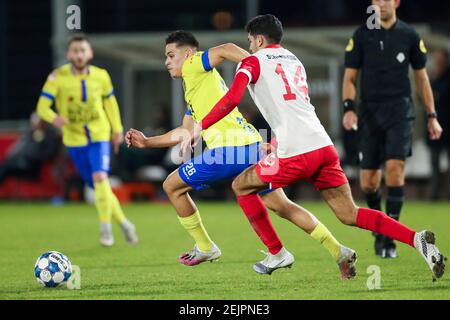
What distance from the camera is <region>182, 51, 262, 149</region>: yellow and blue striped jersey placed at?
8594 mm

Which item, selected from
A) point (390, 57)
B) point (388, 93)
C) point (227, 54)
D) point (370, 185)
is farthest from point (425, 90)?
point (227, 54)

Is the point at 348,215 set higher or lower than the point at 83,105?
higher

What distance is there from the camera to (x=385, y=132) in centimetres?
1000

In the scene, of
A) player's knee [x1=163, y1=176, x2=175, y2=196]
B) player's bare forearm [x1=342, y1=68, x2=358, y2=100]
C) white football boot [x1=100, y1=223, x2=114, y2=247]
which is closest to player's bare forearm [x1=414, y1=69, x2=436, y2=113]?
player's bare forearm [x1=342, y1=68, x2=358, y2=100]

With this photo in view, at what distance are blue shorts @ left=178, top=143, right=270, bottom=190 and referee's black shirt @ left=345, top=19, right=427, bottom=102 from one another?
1853 millimetres

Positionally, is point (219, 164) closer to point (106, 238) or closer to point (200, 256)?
point (200, 256)

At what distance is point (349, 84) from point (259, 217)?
2286 millimetres

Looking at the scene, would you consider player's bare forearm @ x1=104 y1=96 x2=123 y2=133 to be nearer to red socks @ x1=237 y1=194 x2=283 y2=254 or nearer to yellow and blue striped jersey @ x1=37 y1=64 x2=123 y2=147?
yellow and blue striped jersey @ x1=37 y1=64 x2=123 y2=147

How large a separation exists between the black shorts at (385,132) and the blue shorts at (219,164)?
1.75m

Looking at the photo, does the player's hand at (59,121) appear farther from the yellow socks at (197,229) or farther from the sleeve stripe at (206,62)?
the sleeve stripe at (206,62)

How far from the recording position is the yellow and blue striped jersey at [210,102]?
859 cm

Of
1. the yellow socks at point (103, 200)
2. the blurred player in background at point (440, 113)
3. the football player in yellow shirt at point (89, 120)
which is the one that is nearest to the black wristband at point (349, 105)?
the football player in yellow shirt at point (89, 120)

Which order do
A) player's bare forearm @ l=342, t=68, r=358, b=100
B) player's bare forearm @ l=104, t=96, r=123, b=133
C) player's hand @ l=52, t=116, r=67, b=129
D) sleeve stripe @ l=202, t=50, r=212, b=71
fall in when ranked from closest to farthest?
sleeve stripe @ l=202, t=50, r=212, b=71
player's bare forearm @ l=342, t=68, r=358, b=100
player's hand @ l=52, t=116, r=67, b=129
player's bare forearm @ l=104, t=96, r=123, b=133
